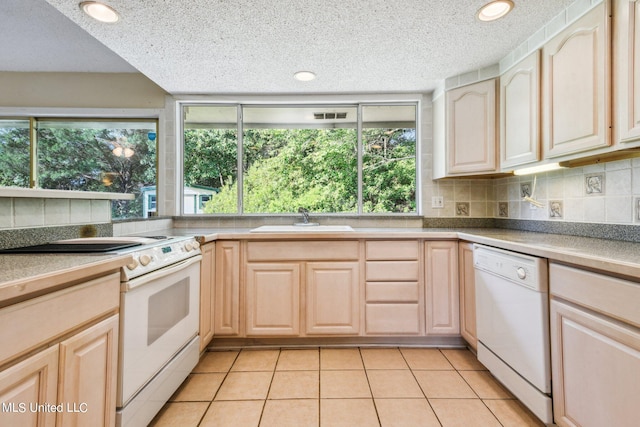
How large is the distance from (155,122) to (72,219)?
5.09 feet

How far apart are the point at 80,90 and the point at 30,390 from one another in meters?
2.92

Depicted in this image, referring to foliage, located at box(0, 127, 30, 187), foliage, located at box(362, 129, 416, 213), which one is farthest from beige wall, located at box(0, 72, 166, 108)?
foliage, located at box(362, 129, 416, 213)

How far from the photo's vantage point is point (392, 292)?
6.86 ft

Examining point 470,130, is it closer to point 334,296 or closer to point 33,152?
point 334,296

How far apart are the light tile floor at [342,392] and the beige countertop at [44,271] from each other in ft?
3.03

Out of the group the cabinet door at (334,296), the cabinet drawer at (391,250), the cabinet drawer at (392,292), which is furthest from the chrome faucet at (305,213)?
the cabinet drawer at (392,292)

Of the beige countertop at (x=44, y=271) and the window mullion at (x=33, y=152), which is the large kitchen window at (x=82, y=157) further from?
the beige countertop at (x=44, y=271)

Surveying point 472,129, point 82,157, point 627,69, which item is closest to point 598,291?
point 627,69

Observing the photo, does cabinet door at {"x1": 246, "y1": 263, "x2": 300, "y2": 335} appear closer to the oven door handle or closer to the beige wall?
the oven door handle

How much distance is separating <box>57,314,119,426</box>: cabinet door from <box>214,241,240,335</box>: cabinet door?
98cm

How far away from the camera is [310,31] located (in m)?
1.72

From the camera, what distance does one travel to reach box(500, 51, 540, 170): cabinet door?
A: 1.73 m

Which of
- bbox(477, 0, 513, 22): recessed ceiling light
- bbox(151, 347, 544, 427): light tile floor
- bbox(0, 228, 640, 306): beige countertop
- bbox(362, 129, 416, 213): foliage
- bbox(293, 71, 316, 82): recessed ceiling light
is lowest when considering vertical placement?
bbox(151, 347, 544, 427): light tile floor

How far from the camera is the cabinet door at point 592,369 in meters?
0.93
